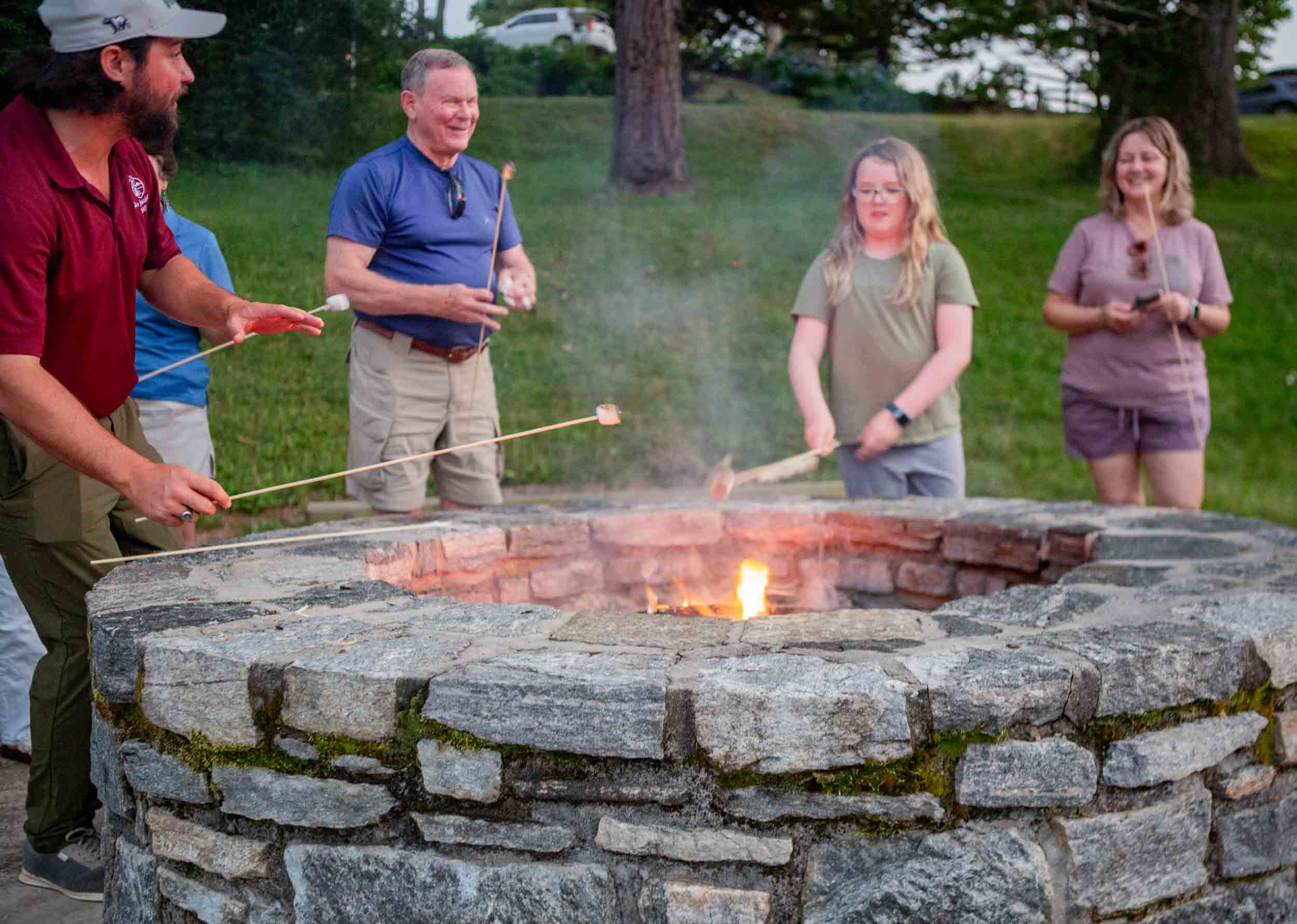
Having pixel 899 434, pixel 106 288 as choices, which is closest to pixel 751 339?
pixel 899 434

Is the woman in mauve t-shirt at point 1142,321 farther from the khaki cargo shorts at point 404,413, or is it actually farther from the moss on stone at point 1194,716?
the khaki cargo shorts at point 404,413

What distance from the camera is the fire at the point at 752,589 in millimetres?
3490

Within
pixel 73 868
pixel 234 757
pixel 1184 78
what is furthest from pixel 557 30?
pixel 1184 78

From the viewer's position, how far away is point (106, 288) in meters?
2.70

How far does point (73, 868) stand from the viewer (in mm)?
2910

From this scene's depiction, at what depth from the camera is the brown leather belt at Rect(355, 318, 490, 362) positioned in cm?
395

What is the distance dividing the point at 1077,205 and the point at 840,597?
28.2 ft

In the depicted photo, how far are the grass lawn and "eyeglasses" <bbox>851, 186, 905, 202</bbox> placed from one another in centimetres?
249

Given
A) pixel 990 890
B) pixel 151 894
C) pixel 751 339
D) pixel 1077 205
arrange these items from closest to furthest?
pixel 990 890 → pixel 151 894 → pixel 751 339 → pixel 1077 205

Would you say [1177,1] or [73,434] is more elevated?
[1177,1]

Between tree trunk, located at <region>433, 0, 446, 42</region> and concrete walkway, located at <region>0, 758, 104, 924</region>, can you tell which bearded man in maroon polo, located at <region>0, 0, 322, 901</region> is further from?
tree trunk, located at <region>433, 0, 446, 42</region>

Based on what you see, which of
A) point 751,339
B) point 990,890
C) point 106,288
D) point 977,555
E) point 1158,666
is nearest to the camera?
point 990,890

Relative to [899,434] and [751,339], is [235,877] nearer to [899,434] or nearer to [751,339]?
[899,434]

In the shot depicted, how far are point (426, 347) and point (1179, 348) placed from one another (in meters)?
2.42
